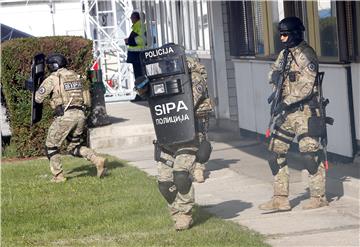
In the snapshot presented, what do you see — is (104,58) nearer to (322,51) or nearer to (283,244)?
(322,51)

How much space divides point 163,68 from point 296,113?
1.48 meters

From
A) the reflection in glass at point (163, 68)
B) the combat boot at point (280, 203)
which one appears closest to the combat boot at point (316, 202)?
the combat boot at point (280, 203)

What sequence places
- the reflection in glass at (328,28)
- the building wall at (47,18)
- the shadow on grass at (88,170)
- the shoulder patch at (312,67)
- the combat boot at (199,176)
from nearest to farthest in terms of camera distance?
the shoulder patch at (312,67) → the reflection in glass at (328,28) → the combat boot at (199,176) → the shadow on grass at (88,170) → the building wall at (47,18)

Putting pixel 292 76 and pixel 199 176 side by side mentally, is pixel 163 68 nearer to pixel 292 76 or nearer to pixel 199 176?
pixel 292 76

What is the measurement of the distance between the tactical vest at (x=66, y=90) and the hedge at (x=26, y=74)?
11.1ft

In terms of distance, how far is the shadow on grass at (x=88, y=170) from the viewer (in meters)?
14.2

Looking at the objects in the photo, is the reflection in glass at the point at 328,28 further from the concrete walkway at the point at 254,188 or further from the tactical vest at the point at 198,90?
the tactical vest at the point at 198,90

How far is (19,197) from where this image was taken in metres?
12.4

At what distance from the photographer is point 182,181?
9086mm

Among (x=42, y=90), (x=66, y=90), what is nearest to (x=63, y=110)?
(x=66, y=90)

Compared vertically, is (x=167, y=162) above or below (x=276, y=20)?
below

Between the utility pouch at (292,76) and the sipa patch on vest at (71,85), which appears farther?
the sipa patch on vest at (71,85)

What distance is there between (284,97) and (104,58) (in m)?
17.7

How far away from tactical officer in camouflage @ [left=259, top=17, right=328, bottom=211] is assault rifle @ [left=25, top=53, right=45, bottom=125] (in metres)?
4.42
